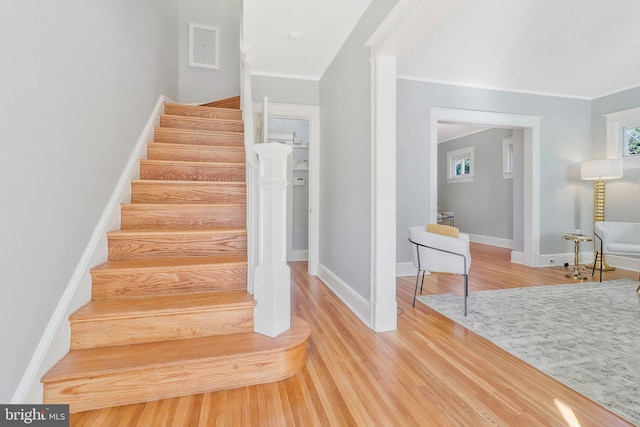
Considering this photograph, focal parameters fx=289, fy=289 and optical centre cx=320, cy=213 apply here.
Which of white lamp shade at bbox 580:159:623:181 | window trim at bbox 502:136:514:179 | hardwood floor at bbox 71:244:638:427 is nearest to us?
hardwood floor at bbox 71:244:638:427

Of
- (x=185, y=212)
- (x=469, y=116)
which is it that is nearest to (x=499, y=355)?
(x=185, y=212)

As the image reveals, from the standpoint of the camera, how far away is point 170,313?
5.14ft

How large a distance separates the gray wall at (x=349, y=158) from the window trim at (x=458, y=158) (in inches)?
184

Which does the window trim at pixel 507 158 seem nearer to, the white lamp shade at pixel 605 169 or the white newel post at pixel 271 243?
the white lamp shade at pixel 605 169

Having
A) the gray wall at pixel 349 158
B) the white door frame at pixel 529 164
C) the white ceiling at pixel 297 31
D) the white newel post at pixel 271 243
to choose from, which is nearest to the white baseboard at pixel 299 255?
the gray wall at pixel 349 158

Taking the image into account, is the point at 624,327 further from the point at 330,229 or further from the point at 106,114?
the point at 106,114

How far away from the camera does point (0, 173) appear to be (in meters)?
1.07

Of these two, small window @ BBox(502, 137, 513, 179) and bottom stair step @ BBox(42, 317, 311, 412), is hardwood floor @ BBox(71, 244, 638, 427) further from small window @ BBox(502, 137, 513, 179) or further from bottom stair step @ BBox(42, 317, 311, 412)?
small window @ BBox(502, 137, 513, 179)

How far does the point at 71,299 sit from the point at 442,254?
2570mm

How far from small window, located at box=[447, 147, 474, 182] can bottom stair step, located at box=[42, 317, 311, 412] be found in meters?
6.61

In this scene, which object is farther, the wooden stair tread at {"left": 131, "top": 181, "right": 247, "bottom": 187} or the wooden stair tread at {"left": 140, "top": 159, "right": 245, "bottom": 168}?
the wooden stair tread at {"left": 140, "top": 159, "right": 245, "bottom": 168}

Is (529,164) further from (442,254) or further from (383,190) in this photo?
(383,190)

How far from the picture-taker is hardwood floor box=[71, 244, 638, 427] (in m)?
1.27

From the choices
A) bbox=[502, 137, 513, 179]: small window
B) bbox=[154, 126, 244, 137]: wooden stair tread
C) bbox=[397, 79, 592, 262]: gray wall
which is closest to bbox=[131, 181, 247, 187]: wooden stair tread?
bbox=[154, 126, 244, 137]: wooden stair tread
